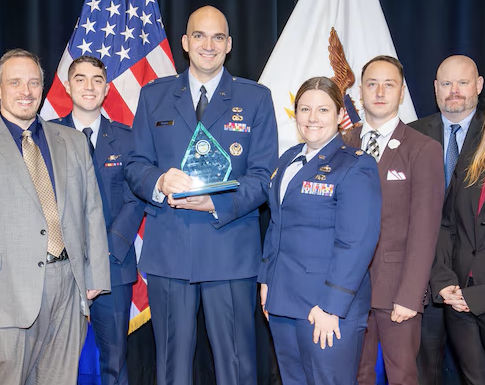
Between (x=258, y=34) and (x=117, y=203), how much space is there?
1632 mm

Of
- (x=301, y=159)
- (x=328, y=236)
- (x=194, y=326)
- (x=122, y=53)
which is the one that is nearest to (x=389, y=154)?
(x=301, y=159)

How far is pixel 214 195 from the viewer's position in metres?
2.68

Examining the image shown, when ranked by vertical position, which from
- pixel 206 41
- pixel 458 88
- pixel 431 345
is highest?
pixel 206 41

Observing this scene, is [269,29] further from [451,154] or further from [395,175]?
[395,175]

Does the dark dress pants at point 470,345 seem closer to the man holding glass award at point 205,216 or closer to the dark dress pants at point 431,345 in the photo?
the dark dress pants at point 431,345

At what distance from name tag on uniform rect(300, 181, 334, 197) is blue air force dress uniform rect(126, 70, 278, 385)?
17.8 inches

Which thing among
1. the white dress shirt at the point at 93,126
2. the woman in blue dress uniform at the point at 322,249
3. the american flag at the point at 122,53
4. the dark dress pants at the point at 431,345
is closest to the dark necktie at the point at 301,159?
the woman in blue dress uniform at the point at 322,249

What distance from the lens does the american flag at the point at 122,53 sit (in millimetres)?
3762

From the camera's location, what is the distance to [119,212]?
10.3ft

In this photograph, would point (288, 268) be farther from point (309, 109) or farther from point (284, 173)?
point (309, 109)

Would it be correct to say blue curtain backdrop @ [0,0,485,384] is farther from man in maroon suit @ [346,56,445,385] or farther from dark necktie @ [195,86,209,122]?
man in maroon suit @ [346,56,445,385]

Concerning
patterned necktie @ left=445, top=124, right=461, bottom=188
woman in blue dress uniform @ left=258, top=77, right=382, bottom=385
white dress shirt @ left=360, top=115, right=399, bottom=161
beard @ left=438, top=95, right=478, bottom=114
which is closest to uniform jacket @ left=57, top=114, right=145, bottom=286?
woman in blue dress uniform @ left=258, top=77, right=382, bottom=385

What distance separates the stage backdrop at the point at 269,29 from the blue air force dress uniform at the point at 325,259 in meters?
1.76

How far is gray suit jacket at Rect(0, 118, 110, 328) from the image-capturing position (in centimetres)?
242
